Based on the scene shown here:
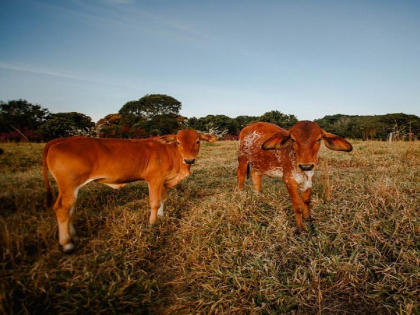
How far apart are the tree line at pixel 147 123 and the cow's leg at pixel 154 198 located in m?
1.69

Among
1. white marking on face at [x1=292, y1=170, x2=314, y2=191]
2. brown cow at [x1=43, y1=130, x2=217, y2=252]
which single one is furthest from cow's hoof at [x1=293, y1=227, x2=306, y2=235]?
brown cow at [x1=43, y1=130, x2=217, y2=252]

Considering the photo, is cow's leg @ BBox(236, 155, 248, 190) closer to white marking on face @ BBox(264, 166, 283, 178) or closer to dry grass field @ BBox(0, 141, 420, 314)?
white marking on face @ BBox(264, 166, 283, 178)

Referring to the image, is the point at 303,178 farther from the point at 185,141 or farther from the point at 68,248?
the point at 68,248

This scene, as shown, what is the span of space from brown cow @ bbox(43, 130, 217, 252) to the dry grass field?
0.31 m

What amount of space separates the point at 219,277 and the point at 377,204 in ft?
9.73

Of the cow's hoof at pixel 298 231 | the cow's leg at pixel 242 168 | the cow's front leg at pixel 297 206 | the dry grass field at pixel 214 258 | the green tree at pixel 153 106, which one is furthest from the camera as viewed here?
the green tree at pixel 153 106

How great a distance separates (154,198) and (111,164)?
88 cm

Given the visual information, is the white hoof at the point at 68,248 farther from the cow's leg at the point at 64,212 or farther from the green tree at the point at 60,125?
the green tree at the point at 60,125

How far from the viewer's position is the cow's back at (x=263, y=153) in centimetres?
419

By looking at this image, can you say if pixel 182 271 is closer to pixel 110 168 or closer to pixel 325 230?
pixel 110 168

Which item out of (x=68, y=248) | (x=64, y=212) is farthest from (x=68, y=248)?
(x=64, y=212)

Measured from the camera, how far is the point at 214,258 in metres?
2.93

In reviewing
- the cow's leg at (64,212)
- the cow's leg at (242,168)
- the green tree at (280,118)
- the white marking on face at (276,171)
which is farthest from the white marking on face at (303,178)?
the green tree at (280,118)

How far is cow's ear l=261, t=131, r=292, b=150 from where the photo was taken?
3.75 metres
